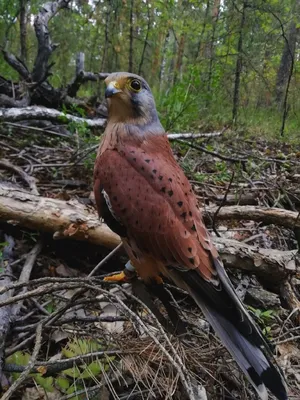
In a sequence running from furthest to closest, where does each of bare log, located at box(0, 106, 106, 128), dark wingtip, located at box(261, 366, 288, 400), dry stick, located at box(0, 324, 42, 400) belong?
bare log, located at box(0, 106, 106, 128) < dark wingtip, located at box(261, 366, 288, 400) < dry stick, located at box(0, 324, 42, 400)

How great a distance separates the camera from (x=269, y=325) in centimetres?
197

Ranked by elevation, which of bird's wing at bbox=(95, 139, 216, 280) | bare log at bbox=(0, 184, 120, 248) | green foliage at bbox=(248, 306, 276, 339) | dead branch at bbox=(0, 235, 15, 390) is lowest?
green foliage at bbox=(248, 306, 276, 339)

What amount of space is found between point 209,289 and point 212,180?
240cm

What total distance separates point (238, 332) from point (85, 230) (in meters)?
1.14

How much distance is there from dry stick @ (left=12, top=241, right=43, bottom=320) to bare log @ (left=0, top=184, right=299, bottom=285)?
0.40ft

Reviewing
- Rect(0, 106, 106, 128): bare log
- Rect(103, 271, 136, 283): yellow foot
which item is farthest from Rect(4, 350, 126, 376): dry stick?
Rect(0, 106, 106, 128): bare log

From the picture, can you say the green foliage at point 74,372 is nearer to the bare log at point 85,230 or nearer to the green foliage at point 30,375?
the green foliage at point 30,375

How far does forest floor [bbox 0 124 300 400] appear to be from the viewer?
4.52ft

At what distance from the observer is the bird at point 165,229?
4.53 feet

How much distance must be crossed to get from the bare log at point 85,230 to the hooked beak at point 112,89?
2.63ft

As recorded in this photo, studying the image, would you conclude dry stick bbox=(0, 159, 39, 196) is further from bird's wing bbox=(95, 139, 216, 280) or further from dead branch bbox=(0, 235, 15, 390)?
bird's wing bbox=(95, 139, 216, 280)

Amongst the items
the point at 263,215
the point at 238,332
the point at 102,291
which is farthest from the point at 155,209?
the point at 263,215

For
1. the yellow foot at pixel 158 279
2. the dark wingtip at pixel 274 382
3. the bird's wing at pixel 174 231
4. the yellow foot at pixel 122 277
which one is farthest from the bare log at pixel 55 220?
the dark wingtip at pixel 274 382

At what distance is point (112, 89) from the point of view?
5.96 ft
